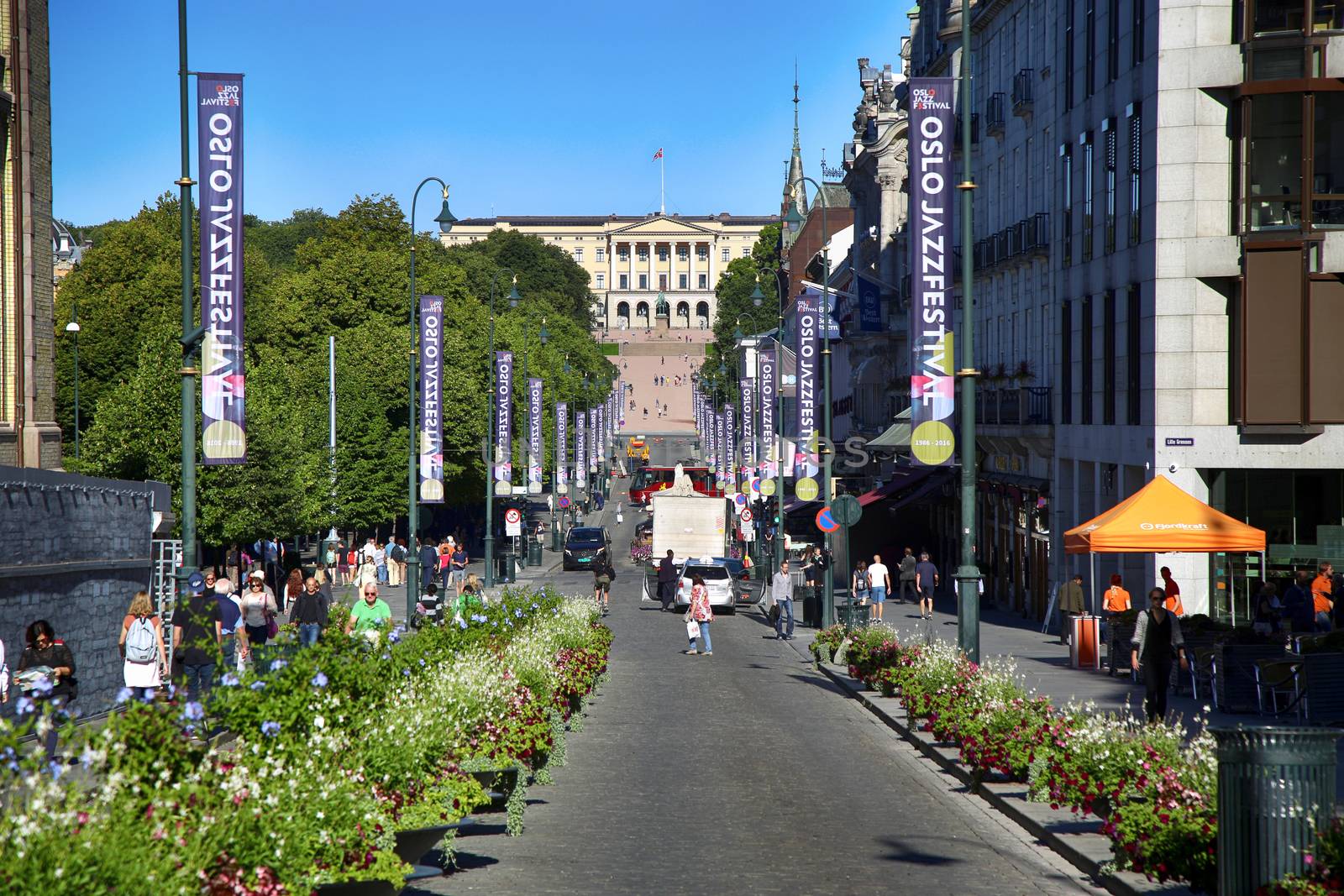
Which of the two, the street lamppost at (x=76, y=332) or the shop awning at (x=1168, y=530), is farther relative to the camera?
the street lamppost at (x=76, y=332)

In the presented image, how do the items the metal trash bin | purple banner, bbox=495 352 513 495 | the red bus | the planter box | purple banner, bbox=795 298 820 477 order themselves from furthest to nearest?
the red bus
purple banner, bbox=495 352 513 495
purple banner, bbox=795 298 820 477
the planter box
the metal trash bin

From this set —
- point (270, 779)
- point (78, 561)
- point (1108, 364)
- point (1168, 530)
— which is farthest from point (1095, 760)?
point (1108, 364)

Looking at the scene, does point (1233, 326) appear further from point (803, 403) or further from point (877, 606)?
point (803, 403)

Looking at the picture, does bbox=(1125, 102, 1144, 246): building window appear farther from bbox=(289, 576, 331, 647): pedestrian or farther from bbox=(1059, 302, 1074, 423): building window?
bbox=(289, 576, 331, 647): pedestrian

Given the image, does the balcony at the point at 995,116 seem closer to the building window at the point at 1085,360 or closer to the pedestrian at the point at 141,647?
the building window at the point at 1085,360

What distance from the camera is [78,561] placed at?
22.5m

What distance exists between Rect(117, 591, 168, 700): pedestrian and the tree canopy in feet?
77.9

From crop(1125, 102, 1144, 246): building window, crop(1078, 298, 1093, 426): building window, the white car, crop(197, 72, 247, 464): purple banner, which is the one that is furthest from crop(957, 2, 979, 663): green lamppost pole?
the white car

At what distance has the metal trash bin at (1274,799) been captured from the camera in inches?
362

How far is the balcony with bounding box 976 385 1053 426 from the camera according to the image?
1506 inches

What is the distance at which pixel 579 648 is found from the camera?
72.8 ft

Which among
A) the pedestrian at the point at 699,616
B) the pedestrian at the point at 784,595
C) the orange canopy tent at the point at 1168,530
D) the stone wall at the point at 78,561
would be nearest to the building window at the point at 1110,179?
the orange canopy tent at the point at 1168,530

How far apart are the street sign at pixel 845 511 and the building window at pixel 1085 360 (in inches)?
199

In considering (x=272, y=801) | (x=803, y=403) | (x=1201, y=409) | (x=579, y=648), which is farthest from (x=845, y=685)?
(x=803, y=403)
